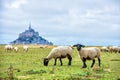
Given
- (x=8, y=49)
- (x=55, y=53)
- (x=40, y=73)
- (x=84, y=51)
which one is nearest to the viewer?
(x=40, y=73)

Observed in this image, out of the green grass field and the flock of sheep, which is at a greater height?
the flock of sheep

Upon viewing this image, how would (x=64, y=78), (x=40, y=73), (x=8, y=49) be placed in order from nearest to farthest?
(x=64, y=78) < (x=40, y=73) < (x=8, y=49)

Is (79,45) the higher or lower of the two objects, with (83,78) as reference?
higher

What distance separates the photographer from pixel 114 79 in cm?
1709

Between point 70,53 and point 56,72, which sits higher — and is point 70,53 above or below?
above

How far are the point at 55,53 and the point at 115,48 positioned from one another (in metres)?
37.8

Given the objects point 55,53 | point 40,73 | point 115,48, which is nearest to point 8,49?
point 115,48

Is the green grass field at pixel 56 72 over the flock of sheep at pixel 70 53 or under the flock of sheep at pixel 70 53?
under

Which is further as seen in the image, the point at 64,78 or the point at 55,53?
the point at 55,53

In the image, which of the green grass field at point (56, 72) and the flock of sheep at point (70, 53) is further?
the flock of sheep at point (70, 53)

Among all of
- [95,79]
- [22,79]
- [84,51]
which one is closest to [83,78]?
[95,79]

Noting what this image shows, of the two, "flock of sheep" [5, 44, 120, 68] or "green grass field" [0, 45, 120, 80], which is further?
"flock of sheep" [5, 44, 120, 68]

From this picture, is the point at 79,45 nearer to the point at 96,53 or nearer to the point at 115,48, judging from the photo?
the point at 96,53

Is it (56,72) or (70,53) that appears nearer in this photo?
(56,72)
